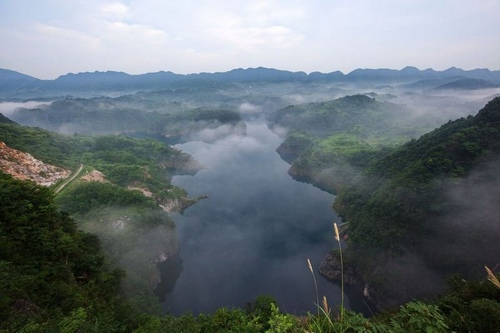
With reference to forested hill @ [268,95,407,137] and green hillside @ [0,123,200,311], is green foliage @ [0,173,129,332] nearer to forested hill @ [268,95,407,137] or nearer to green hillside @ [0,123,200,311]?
green hillside @ [0,123,200,311]

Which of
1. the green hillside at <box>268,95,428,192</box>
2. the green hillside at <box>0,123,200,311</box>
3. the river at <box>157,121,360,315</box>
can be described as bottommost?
the river at <box>157,121,360,315</box>

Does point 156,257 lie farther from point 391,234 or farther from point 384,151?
point 384,151

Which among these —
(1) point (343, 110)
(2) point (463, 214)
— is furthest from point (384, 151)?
(1) point (343, 110)

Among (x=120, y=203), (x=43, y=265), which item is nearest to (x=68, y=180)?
(x=120, y=203)

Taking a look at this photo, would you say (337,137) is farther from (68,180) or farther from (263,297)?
(263,297)

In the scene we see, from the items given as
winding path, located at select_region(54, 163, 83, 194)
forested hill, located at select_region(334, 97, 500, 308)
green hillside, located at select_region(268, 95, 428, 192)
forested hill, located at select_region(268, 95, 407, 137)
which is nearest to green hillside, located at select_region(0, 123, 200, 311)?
winding path, located at select_region(54, 163, 83, 194)

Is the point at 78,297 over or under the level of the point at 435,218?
over
